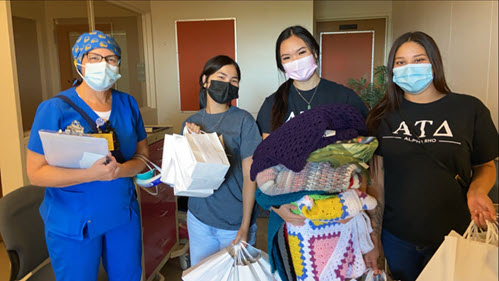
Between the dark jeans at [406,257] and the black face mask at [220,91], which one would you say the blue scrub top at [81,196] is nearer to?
the black face mask at [220,91]

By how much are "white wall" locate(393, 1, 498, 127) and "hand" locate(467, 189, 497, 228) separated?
1.37 meters

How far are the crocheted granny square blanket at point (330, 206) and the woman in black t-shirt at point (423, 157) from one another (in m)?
0.28

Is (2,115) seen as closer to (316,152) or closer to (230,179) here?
(230,179)

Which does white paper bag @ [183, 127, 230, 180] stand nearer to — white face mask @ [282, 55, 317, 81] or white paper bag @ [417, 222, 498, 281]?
white face mask @ [282, 55, 317, 81]

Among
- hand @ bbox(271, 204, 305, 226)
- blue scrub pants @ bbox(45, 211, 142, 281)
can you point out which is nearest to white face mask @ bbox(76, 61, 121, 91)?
blue scrub pants @ bbox(45, 211, 142, 281)

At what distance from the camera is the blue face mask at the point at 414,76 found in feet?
4.24

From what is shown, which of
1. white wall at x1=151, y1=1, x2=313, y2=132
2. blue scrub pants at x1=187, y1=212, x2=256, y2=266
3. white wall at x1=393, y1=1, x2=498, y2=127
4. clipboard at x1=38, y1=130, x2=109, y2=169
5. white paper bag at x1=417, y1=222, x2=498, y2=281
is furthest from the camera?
white wall at x1=151, y1=1, x2=313, y2=132

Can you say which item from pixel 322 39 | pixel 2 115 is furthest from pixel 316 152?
pixel 322 39

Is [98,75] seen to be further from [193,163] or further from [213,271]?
[213,271]

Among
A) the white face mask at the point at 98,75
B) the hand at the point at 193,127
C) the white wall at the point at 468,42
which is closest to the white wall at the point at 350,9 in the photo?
the white wall at the point at 468,42

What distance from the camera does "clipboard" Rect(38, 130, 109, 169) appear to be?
1.21 m

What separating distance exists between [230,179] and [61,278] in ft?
2.59

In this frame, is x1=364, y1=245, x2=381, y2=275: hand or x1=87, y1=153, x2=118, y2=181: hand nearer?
x1=364, y1=245, x2=381, y2=275: hand

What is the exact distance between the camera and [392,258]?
4.47 feet
